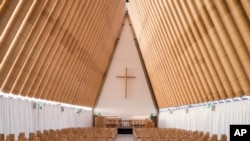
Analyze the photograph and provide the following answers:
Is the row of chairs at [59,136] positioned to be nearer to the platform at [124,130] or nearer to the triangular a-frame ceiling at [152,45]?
the triangular a-frame ceiling at [152,45]

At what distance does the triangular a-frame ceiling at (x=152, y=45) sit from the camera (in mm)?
13703

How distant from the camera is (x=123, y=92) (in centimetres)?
4153

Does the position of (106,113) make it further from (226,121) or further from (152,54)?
(226,121)

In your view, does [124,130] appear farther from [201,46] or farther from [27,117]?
[201,46]

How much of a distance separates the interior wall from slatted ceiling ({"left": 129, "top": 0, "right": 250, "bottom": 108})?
39.6ft

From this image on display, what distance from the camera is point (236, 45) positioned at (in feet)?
45.5

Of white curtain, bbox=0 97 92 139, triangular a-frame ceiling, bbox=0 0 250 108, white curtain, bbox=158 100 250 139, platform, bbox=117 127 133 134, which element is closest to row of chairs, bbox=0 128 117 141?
white curtain, bbox=0 97 92 139

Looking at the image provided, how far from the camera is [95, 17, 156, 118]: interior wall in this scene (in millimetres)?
41219

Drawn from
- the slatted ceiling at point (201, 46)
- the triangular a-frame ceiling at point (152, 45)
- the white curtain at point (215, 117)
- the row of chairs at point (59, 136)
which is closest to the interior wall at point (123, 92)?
the white curtain at point (215, 117)

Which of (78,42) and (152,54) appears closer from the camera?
(78,42)

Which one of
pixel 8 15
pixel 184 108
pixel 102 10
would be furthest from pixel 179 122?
pixel 8 15

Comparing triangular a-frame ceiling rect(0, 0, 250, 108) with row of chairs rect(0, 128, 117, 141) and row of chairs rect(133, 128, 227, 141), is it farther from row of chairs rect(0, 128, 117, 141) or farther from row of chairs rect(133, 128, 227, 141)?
row of chairs rect(0, 128, 117, 141)

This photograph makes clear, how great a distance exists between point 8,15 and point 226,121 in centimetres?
1137

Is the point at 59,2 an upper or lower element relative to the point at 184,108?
upper
